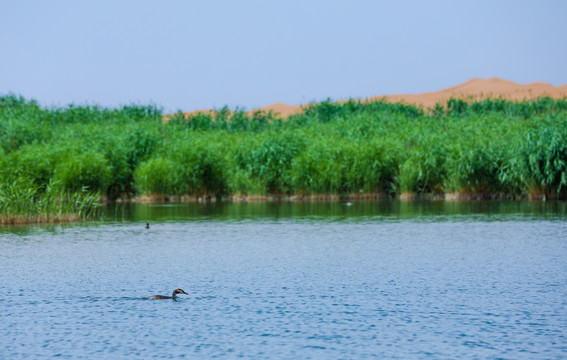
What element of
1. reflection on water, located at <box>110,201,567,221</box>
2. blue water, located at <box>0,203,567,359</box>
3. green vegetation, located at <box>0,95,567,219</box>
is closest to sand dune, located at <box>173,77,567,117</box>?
green vegetation, located at <box>0,95,567,219</box>

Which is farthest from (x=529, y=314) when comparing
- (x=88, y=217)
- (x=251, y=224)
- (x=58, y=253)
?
(x=88, y=217)

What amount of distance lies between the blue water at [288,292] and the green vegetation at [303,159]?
1358 centimetres

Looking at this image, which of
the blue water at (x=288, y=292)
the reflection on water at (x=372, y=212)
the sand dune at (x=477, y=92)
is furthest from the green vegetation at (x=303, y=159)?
the sand dune at (x=477, y=92)

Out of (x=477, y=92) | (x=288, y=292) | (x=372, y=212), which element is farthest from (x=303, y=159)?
(x=477, y=92)

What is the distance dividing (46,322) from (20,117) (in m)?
47.4

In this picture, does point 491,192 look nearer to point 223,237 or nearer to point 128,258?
point 223,237

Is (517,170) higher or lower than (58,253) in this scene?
higher

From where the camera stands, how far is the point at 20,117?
55250mm

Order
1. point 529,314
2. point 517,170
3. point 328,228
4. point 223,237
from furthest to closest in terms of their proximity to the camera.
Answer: point 517,170 → point 328,228 → point 223,237 → point 529,314

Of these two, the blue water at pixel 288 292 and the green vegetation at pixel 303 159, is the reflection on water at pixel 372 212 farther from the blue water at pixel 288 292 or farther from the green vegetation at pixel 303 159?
the blue water at pixel 288 292

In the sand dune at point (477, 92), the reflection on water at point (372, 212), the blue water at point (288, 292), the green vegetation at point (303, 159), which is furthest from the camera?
the sand dune at point (477, 92)

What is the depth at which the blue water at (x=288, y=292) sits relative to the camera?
9.82 meters

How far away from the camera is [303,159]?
42.8 m

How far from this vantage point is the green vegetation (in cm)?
3822
